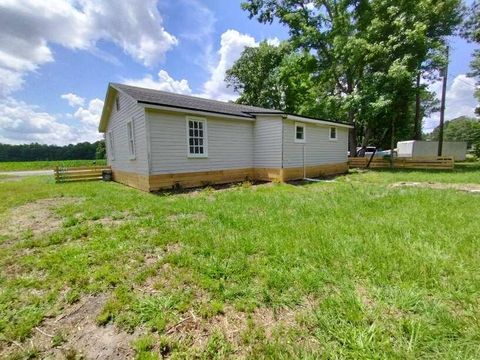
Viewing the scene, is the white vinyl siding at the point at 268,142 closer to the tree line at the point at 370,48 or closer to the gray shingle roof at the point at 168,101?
the gray shingle roof at the point at 168,101

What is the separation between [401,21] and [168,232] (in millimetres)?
19654

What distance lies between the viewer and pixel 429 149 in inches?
952

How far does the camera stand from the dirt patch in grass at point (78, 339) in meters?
1.88

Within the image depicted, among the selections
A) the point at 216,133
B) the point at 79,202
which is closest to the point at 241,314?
the point at 79,202

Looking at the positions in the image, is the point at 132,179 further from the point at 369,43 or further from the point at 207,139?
the point at 369,43

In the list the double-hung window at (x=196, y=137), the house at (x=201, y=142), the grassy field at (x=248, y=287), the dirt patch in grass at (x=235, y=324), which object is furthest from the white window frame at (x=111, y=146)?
the dirt patch in grass at (x=235, y=324)

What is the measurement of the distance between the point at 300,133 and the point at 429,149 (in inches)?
808

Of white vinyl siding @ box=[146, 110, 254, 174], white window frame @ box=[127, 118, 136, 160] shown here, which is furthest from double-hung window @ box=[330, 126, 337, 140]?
white window frame @ box=[127, 118, 136, 160]

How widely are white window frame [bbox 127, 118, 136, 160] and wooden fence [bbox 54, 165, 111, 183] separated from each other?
4.39 m

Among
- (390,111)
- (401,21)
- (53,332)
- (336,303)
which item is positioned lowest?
(53,332)

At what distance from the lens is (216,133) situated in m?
10.6

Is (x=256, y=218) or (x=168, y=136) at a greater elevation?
(x=168, y=136)

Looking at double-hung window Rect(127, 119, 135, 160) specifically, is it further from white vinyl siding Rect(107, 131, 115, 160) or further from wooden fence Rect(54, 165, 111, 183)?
wooden fence Rect(54, 165, 111, 183)

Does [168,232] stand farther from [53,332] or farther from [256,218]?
[53,332]
